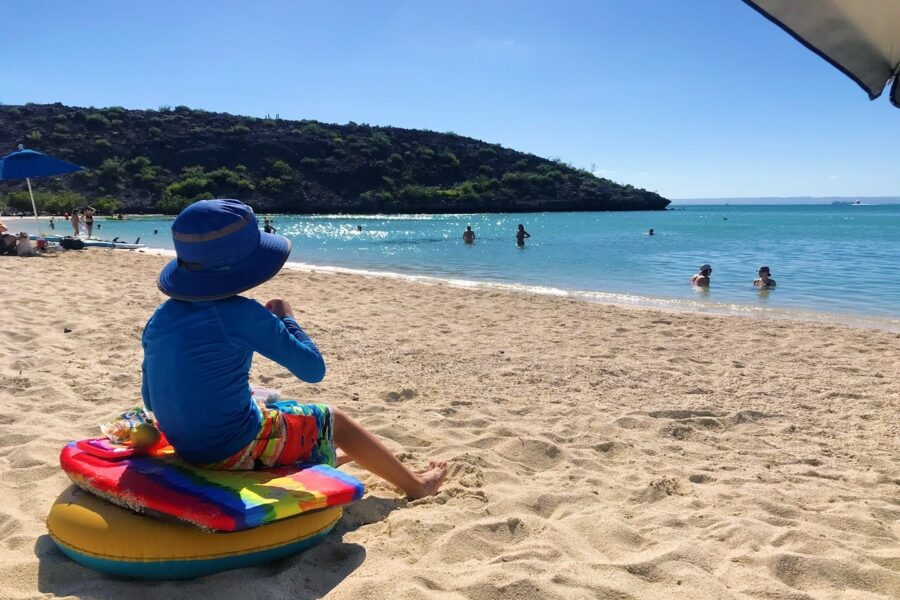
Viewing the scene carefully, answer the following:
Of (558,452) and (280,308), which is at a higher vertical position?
(280,308)

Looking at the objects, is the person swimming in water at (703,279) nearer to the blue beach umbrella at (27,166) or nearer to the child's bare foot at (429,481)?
the child's bare foot at (429,481)

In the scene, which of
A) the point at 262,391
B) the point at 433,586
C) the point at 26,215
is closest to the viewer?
the point at 433,586

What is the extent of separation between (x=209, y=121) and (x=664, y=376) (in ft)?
Result: 251

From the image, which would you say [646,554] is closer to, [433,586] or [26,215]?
[433,586]

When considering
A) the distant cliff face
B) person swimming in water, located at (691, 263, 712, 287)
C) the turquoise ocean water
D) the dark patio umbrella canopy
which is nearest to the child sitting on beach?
the dark patio umbrella canopy

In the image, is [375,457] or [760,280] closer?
[375,457]

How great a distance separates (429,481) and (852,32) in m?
2.51

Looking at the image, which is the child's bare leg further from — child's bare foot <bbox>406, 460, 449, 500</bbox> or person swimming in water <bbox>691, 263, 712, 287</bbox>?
person swimming in water <bbox>691, 263, 712, 287</bbox>

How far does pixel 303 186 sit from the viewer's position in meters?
63.8

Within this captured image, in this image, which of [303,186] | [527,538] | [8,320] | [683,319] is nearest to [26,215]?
[303,186]

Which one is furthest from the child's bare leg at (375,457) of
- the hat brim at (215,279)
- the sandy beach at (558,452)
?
the hat brim at (215,279)

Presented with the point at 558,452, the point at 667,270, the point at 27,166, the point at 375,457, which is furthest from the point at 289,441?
the point at 667,270

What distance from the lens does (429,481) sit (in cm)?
312

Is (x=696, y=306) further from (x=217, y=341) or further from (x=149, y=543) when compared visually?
(x=149, y=543)
